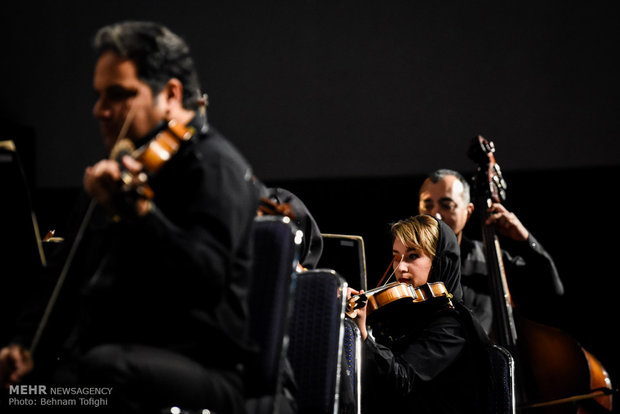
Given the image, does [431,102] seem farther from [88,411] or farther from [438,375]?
[88,411]

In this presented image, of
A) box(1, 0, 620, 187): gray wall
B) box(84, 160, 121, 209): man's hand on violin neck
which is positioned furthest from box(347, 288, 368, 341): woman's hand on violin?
box(1, 0, 620, 187): gray wall

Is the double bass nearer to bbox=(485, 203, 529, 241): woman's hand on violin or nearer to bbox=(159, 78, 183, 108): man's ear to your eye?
bbox=(485, 203, 529, 241): woman's hand on violin

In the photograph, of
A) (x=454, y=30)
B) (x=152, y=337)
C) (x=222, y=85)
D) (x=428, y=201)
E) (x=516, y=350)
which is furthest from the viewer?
(x=222, y=85)

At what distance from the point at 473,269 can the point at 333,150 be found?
4.16 ft

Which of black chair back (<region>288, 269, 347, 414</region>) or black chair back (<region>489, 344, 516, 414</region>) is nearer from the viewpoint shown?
black chair back (<region>288, 269, 347, 414</region>)

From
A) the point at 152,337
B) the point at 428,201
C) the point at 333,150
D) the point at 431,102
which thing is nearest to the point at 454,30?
the point at 431,102

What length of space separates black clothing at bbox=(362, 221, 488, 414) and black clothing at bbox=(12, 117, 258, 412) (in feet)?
3.40

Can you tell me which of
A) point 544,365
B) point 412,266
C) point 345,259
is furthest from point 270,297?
point 544,365

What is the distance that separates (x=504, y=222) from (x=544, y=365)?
2.25 ft

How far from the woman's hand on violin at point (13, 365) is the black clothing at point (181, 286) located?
3.1 inches

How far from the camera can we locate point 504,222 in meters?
3.17

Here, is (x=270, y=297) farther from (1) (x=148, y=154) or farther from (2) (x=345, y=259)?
(2) (x=345, y=259)

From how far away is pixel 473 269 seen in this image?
334cm

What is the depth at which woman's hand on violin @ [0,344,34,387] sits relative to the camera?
1176mm
